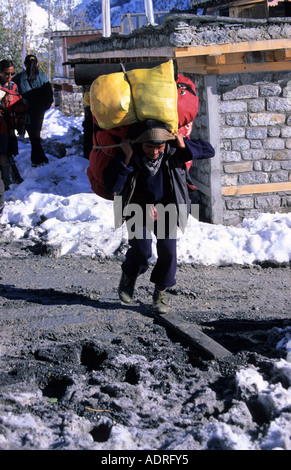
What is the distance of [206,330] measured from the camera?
4.39 metres

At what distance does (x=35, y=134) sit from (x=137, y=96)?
24.0 ft

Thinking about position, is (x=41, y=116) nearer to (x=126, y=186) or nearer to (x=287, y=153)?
(x=287, y=153)

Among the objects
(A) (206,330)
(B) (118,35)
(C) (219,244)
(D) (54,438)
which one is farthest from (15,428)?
(B) (118,35)

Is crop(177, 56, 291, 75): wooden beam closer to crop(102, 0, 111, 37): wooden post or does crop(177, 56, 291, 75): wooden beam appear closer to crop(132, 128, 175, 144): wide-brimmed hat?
crop(132, 128, 175, 144): wide-brimmed hat

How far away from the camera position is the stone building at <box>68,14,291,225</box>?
7.24 m

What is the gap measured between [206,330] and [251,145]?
4165 millimetres

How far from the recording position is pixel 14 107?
9250 mm

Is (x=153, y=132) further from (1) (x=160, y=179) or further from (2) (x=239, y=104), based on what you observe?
(2) (x=239, y=104)

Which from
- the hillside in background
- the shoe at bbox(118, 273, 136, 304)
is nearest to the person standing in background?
the shoe at bbox(118, 273, 136, 304)

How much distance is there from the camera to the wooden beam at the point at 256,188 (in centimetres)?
798

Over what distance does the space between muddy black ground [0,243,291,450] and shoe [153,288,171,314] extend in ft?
0.24

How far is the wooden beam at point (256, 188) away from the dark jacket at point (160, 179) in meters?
3.72

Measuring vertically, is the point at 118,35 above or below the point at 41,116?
above

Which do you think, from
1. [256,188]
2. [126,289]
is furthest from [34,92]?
[126,289]
